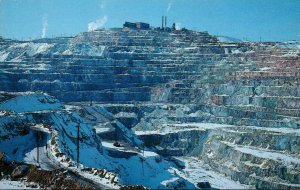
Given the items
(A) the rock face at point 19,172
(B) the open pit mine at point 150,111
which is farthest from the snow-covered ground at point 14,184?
(A) the rock face at point 19,172

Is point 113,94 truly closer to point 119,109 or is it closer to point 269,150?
point 119,109

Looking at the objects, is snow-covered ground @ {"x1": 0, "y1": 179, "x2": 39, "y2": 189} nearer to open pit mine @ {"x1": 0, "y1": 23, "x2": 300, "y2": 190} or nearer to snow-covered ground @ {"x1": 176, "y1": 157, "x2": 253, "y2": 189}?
open pit mine @ {"x1": 0, "y1": 23, "x2": 300, "y2": 190}

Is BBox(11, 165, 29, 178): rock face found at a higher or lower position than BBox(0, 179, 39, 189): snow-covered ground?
higher

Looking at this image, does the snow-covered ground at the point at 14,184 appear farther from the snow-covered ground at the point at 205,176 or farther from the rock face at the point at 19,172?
the snow-covered ground at the point at 205,176

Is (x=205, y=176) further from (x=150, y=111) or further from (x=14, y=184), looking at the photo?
(x=14, y=184)

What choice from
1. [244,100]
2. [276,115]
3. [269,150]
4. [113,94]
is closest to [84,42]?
[113,94]

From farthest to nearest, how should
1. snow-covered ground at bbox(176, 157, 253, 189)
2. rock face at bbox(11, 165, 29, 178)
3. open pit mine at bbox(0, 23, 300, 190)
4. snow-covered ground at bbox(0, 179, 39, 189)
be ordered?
1. snow-covered ground at bbox(176, 157, 253, 189)
2. open pit mine at bbox(0, 23, 300, 190)
3. rock face at bbox(11, 165, 29, 178)
4. snow-covered ground at bbox(0, 179, 39, 189)

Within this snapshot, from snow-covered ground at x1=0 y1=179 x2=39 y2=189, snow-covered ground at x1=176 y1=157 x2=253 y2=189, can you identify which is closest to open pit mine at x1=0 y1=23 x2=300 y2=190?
snow-covered ground at x1=0 y1=179 x2=39 y2=189

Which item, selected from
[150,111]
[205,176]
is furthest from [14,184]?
[150,111]

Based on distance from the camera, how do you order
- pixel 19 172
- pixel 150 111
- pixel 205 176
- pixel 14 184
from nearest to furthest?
pixel 14 184, pixel 19 172, pixel 205 176, pixel 150 111
